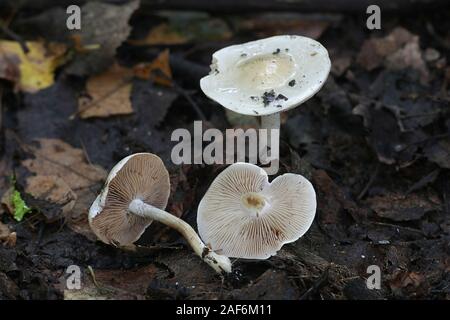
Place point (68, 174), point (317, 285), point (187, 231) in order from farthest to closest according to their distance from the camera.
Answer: point (68, 174) → point (187, 231) → point (317, 285)

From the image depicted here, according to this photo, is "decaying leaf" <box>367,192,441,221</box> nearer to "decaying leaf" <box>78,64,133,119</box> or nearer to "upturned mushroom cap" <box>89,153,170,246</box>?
"upturned mushroom cap" <box>89,153,170,246</box>

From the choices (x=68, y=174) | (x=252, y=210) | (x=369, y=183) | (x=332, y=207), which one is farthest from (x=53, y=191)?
(x=369, y=183)

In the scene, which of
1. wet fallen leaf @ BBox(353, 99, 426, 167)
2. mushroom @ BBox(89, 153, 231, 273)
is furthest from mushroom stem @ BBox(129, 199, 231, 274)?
wet fallen leaf @ BBox(353, 99, 426, 167)

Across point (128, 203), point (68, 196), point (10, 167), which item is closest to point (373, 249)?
point (128, 203)

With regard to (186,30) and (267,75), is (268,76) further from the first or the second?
(186,30)

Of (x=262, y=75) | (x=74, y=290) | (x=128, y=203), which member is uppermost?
(x=262, y=75)

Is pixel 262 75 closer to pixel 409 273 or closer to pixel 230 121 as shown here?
pixel 230 121

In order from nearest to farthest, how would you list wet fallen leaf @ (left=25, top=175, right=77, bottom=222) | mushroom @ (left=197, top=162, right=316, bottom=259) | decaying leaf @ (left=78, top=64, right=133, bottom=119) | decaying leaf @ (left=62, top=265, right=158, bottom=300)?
decaying leaf @ (left=62, top=265, right=158, bottom=300)
mushroom @ (left=197, top=162, right=316, bottom=259)
wet fallen leaf @ (left=25, top=175, right=77, bottom=222)
decaying leaf @ (left=78, top=64, right=133, bottom=119)
